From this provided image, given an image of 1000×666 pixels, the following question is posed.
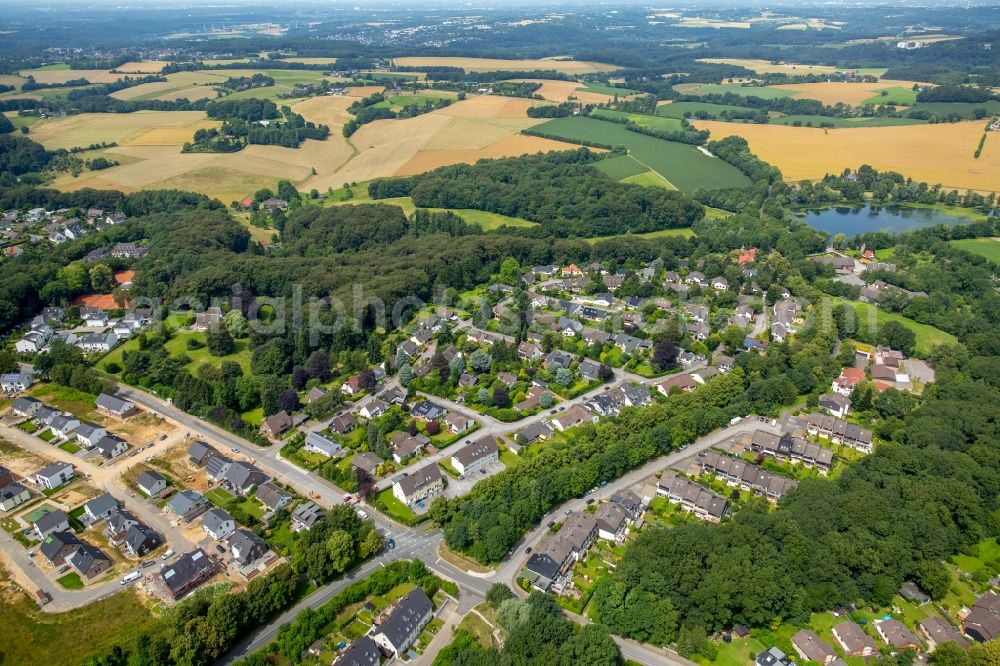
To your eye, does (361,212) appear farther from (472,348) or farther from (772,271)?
(772,271)

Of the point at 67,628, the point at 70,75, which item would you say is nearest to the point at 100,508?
the point at 67,628

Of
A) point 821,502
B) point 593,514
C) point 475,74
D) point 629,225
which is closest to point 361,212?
point 629,225

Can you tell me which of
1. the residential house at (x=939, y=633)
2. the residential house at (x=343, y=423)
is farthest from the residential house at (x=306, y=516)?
the residential house at (x=939, y=633)

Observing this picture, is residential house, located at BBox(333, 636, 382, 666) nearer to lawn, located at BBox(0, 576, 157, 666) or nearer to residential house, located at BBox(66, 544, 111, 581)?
lawn, located at BBox(0, 576, 157, 666)

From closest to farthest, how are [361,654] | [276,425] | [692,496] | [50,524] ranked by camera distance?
1. [361,654]
2. [50,524]
3. [692,496]
4. [276,425]

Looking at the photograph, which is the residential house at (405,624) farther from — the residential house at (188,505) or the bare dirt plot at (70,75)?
the bare dirt plot at (70,75)

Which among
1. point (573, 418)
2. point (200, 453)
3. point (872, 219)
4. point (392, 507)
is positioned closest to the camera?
point (392, 507)

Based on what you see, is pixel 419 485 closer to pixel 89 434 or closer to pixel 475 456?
pixel 475 456

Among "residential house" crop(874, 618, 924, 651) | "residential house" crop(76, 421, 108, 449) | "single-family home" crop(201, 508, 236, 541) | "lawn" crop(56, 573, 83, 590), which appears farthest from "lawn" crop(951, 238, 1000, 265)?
"lawn" crop(56, 573, 83, 590)
